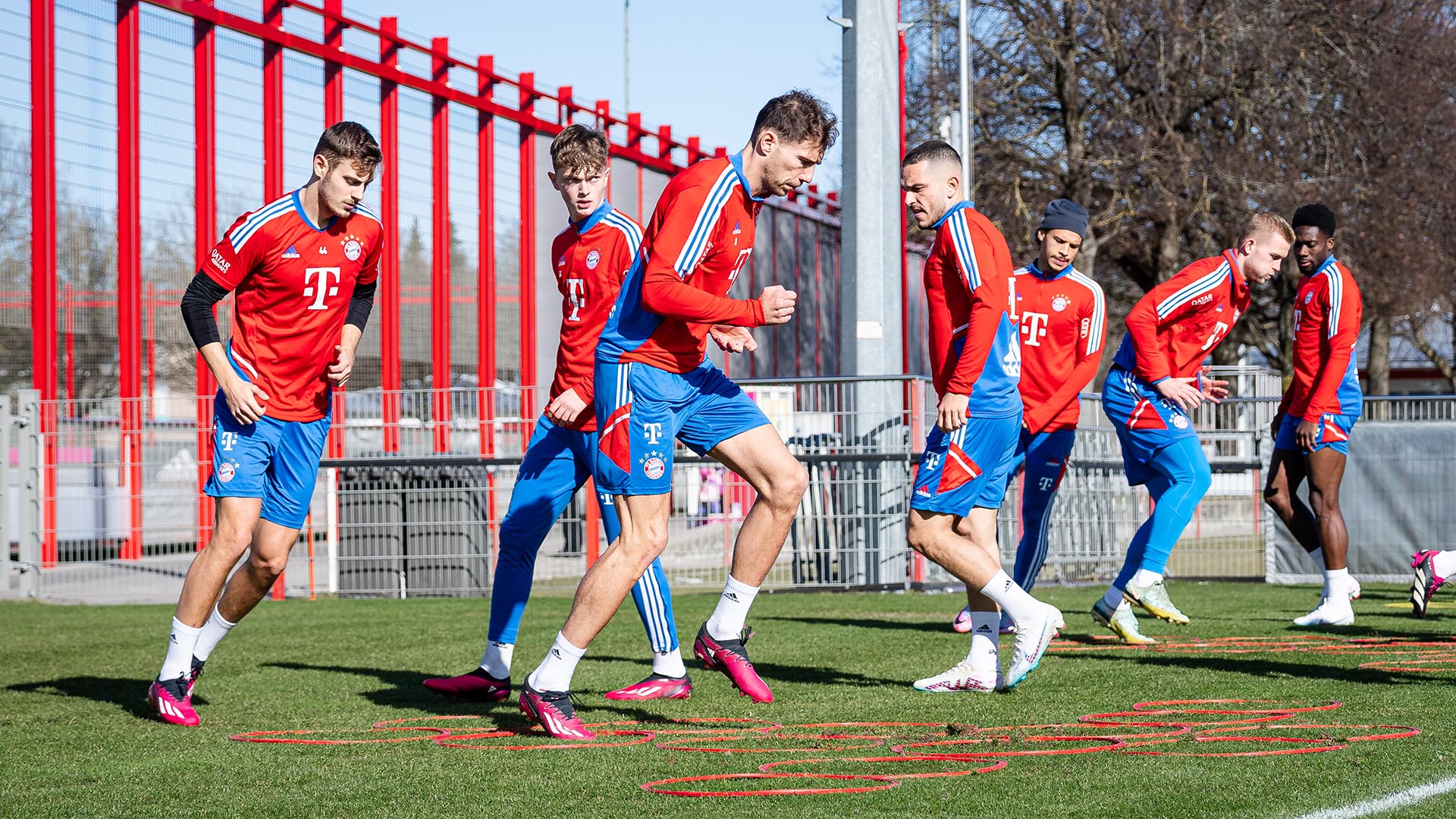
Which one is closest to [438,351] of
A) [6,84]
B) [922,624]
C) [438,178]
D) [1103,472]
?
[438,178]

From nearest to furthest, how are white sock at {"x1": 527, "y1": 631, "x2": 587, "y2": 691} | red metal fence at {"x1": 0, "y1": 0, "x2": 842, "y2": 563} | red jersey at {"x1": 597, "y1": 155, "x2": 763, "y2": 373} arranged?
white sock at {"x1": 527, "y1": 631, "x2": 587, "y2": 691} → red jersey at {"x1": 597, "y1": 155, "x2": 763, "y2": 373} → red metal fence at {"x1": 0, "y1": 0, "x2": 842, "y2": 563}

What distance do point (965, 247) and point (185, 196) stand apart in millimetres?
12386

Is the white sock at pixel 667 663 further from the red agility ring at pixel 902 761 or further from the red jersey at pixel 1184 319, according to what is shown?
the red jersey at pixel 1184 319

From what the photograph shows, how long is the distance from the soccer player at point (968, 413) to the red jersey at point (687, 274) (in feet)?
3.13

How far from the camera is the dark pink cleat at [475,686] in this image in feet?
20.5

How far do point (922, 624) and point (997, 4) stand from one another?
22642mm

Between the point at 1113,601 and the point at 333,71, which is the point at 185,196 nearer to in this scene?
the point at 333,71

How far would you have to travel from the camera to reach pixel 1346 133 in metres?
29.3

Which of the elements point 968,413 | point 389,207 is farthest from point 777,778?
point 389,207

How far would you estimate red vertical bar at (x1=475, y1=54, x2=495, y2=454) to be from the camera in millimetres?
22000

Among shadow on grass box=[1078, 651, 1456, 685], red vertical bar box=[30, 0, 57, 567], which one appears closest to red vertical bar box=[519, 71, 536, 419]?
red vertical bar box=[30, 0, 57, 567]

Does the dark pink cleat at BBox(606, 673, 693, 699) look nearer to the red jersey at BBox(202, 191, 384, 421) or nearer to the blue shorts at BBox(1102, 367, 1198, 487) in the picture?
the red jersey at BBox(202, 191, 384, 421)

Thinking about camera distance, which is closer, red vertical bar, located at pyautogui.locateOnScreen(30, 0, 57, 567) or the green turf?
the green turf

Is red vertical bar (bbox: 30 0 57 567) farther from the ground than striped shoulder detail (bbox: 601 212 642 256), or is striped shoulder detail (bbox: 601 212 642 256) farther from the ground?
red vertical bar (bbox: 30 0 57 567)
